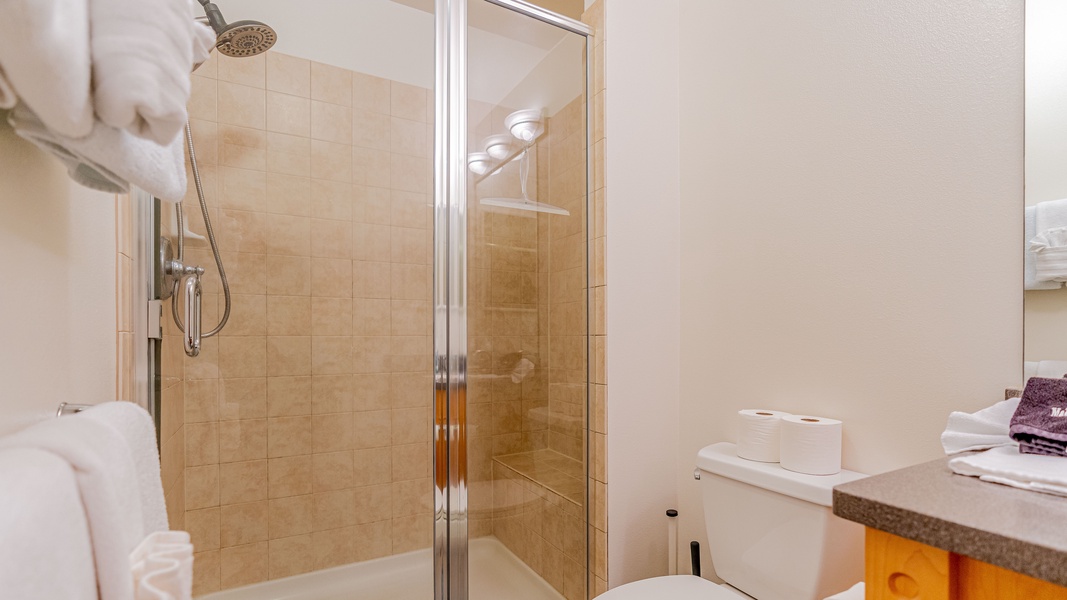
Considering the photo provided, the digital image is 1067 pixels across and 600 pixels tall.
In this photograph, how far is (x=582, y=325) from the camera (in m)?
1.66

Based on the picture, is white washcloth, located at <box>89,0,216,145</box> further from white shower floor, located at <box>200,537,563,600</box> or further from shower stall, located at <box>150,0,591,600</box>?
white shower floor, located at <box>200,537,563,600</box>

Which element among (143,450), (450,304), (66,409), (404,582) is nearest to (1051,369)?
(450,304)

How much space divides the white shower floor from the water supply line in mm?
806

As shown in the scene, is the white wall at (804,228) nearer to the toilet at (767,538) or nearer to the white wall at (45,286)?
the toilet at (767,538)

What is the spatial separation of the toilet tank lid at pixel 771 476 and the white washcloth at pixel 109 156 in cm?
124

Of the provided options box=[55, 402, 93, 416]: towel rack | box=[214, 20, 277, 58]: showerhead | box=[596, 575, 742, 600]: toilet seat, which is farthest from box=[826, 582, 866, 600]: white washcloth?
box=[214, 20, 277, 58]: showerhead

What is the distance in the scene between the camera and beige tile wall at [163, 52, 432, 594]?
60.6 inches

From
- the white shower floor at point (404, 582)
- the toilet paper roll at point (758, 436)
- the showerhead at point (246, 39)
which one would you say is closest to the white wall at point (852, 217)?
the toilet paper roll at point (758, 436)

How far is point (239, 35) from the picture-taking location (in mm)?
1376

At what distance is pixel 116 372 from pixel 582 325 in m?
1.17

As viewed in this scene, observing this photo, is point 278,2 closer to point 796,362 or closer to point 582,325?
point 582,325

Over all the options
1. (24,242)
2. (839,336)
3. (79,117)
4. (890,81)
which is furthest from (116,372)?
(890,81)

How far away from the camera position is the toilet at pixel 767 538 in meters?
1.13

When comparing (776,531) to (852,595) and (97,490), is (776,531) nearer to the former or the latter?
(852,595)
